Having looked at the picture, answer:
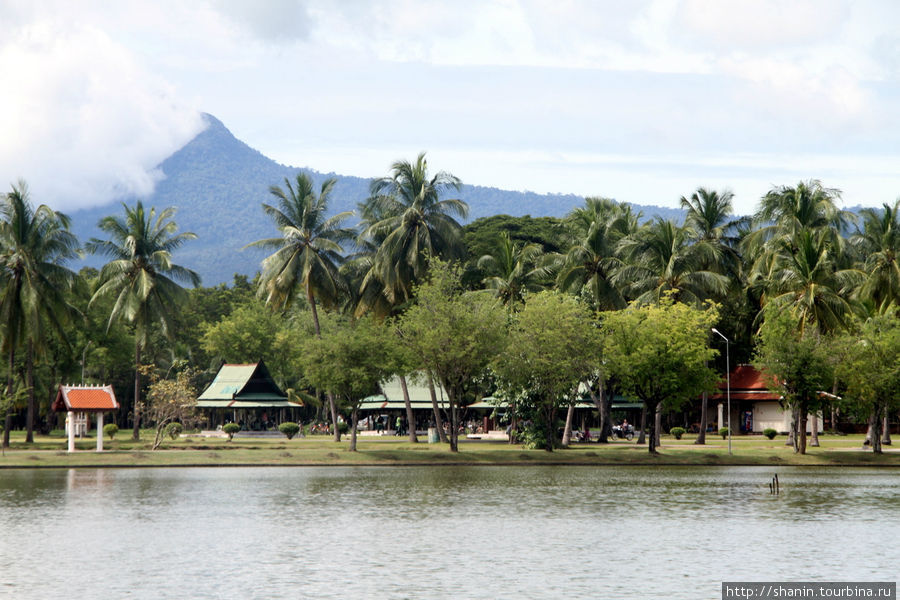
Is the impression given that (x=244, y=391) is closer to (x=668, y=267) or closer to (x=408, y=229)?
(x=408, y=229)

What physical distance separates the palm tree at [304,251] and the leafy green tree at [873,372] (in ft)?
100

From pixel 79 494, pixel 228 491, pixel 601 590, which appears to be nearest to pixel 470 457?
pixel 228 491

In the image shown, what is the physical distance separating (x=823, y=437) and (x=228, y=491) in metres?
48.8

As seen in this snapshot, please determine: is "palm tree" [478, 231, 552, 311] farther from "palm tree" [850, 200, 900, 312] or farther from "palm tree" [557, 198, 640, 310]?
"palm tree" [850, 200, 900, 312]

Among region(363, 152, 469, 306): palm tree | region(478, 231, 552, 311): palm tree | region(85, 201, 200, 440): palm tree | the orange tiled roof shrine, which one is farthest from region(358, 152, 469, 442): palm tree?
the orange tiled roof shrine

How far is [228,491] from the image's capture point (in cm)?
4059

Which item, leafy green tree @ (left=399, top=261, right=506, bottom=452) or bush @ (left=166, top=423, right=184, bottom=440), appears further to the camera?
bush @ (left=166, top=423, right=184, bottom=440)

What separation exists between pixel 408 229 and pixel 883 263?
29105 millimetres

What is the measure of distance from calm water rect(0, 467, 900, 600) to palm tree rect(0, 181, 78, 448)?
17.3 meters

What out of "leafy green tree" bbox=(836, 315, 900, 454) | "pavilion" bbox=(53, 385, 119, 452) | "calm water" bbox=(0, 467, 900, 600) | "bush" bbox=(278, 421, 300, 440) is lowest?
"calm water" bbox=(0, 467, 900, 600)

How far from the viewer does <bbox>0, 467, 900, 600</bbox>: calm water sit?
2139 cm

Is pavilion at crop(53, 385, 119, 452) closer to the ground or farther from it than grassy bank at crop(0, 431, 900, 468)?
farther from it

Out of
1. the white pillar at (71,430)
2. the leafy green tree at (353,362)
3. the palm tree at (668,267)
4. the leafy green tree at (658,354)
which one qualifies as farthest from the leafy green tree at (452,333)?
the white pillar at (71,430)

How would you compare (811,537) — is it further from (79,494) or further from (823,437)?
(823,437)
